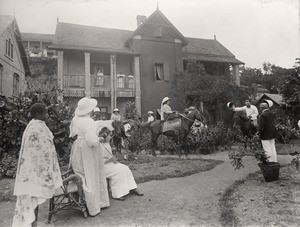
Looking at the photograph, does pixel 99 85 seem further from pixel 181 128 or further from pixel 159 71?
pixel 181 128

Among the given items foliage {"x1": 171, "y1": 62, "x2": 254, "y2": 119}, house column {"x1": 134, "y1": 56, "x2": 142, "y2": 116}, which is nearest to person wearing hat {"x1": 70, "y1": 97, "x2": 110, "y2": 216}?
foliage {"x1": 171, "y1": 62, "x2": 254, "y2": 119}

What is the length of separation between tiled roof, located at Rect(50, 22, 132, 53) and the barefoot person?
14.9m

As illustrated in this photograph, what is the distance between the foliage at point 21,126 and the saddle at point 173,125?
12.7 ft

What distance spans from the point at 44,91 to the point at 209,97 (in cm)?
1023

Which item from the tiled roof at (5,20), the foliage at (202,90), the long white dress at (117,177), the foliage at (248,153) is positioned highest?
the tiled roof at (5,20)

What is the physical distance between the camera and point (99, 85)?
18.6m

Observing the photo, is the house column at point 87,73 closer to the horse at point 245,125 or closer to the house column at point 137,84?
the house column at point 137,84

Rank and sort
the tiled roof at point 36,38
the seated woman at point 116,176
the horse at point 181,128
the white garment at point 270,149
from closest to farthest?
the seated woman at point 116,176 → the white garment at point 270,149 → the horse at point 181,128 → the tiled roof at point 36,38

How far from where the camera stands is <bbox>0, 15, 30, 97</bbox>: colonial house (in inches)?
679

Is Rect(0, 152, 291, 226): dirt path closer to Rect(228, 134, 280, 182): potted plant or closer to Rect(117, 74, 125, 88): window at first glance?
Rect(228, 134, 280, 182): potted plant

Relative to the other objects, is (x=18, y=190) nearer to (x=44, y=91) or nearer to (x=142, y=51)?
(x=44, y=91)

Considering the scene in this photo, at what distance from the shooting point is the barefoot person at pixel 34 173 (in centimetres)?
379

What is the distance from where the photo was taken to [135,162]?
376 inches

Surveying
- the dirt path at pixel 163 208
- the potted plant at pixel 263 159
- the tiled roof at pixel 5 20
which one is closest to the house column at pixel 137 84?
the tiled roof at pixel 5 20
